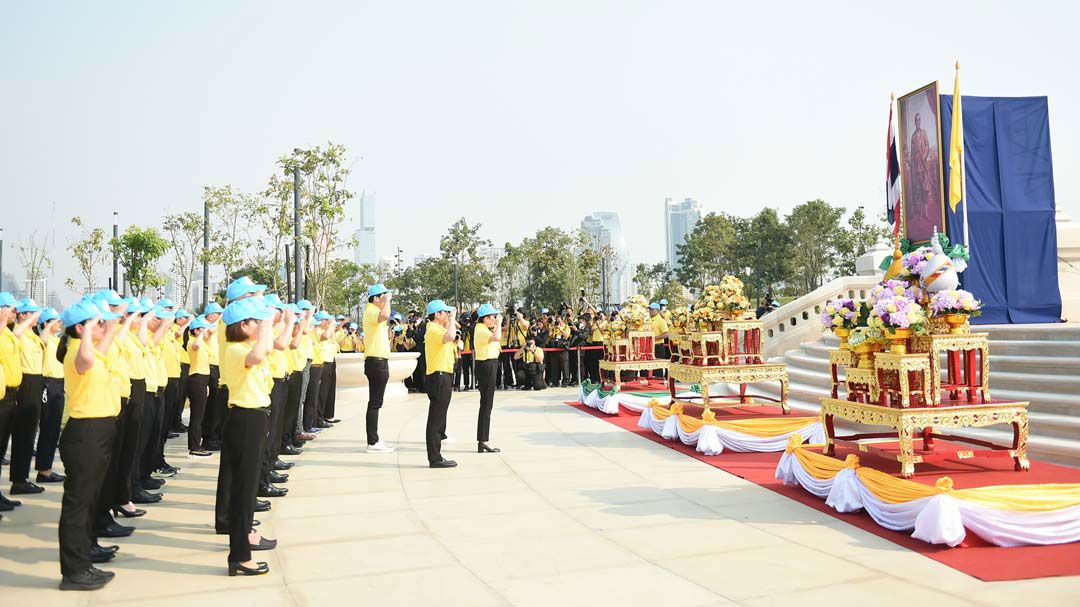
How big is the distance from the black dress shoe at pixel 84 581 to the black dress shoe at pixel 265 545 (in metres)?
0.86

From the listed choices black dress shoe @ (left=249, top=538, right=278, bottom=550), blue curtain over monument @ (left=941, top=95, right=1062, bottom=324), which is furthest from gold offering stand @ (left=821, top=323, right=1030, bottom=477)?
blue curtain over monument @ (left=941, top=95, right=1062, bottom=324)

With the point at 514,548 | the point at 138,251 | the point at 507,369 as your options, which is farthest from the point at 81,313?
the point at 138,251

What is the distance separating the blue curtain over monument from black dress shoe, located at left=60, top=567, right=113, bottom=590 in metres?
11.4

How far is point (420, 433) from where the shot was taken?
10.0m

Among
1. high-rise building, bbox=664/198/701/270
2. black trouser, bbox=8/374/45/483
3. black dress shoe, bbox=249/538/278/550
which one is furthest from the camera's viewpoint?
high-rise building, bbox=664/198/701/270

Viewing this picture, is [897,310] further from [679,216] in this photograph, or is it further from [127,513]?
[679,216]

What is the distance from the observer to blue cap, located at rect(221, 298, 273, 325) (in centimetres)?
441

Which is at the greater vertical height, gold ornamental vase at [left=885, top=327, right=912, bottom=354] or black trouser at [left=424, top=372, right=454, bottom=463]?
gold ornamental vase at [left=885, top=327, right=912, bottom=354]

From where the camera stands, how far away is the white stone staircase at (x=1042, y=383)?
21.3ft

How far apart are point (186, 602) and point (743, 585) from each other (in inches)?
116

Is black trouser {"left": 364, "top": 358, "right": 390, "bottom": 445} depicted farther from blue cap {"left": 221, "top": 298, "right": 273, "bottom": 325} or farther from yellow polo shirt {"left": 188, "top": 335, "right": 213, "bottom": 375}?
blue cap {"left": 221, "top": 298, "right": 273, "bottom": 325}

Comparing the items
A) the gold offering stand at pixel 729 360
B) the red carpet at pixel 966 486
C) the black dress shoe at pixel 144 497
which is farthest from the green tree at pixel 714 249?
the black dress shoe at pixel 144 497

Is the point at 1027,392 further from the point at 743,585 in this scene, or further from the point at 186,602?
the point at 186,602

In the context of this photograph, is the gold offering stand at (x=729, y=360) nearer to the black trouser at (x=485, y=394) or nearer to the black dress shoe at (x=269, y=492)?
the black trouser at (x=485, y=394)
